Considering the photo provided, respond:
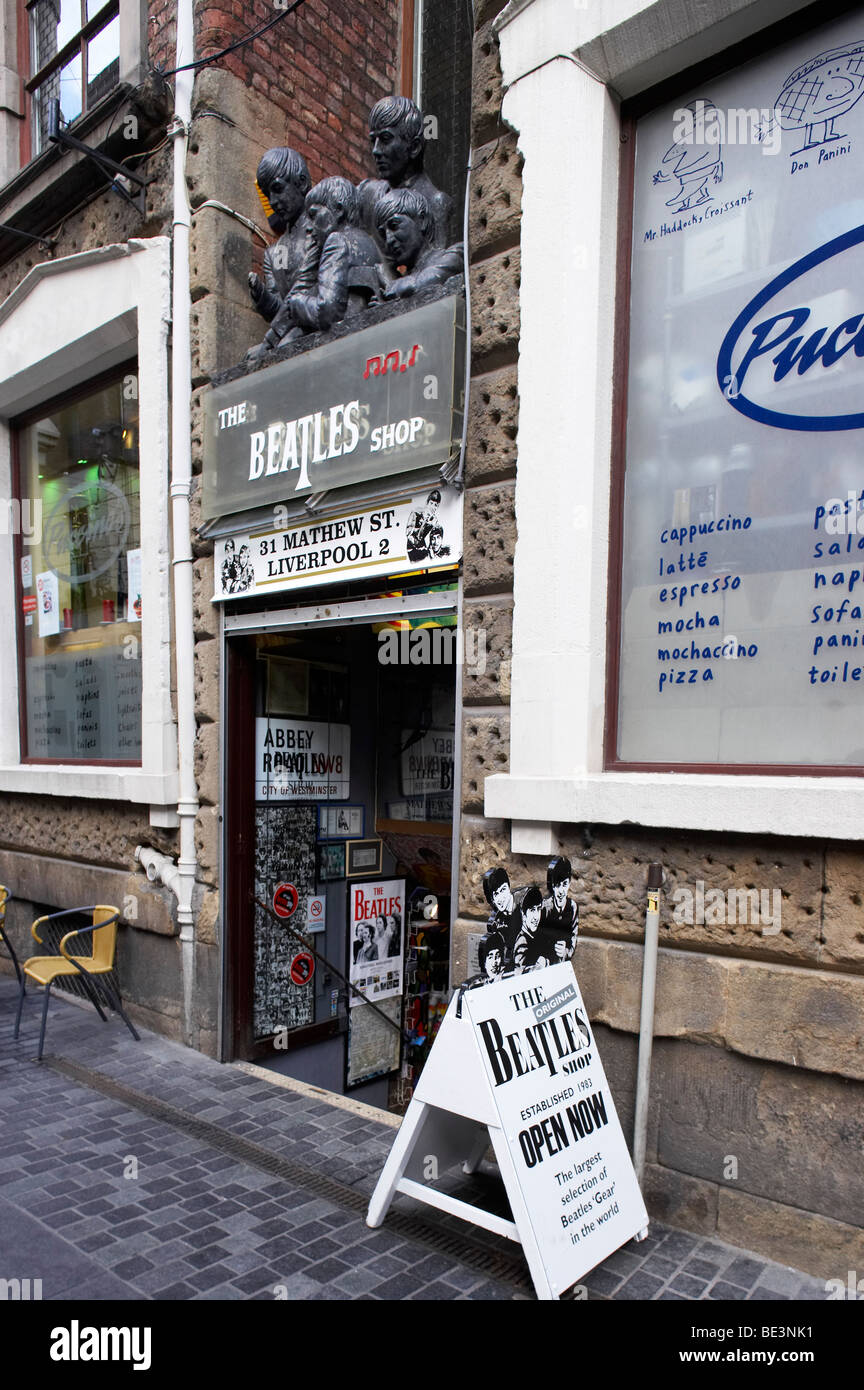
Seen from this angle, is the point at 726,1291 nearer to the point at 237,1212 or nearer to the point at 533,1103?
the point at 533,1103

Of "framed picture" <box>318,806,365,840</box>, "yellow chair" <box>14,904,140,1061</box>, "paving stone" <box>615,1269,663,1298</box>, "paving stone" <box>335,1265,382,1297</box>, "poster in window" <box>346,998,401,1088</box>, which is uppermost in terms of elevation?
"framed picture" <box>318,806,365,840</box>

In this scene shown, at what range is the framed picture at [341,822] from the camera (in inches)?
245

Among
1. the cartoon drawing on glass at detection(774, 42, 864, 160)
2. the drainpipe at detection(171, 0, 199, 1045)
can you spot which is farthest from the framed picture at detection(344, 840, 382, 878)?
the cartoon drawing on glass at detection(774, 42, 864, 160)

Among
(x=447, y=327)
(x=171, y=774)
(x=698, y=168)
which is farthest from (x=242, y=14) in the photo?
(x=171, y=774)

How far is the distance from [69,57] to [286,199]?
341 centimetres

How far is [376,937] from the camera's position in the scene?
6.57 metres

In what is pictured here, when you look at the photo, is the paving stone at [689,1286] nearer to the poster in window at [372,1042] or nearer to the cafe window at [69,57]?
the poster in window at [372,1042]

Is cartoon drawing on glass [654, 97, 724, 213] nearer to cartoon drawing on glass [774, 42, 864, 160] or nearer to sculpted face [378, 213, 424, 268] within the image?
cartoon drawing on glass [774, 42, 864, 160]

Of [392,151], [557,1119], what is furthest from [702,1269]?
[392,151]

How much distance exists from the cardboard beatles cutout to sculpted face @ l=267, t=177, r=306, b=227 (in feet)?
14.1

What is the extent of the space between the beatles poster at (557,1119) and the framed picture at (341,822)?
3.12 m

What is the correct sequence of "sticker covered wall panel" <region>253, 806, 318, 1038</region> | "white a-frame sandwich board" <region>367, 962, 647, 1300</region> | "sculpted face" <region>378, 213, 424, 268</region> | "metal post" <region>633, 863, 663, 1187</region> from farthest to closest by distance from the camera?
"sticker covered wall panel" <region>253, 806, 318, 1038</region>, "sculpted face" <region>378, 213, 424, 268</region>, "metal post" <region>633, 863, 663, 1187</region>, "white a-frame sandwich board" <region>367, 962, 647, 1300</region>

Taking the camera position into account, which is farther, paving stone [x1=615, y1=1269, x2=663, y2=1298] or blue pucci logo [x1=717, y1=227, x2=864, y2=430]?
blue pucci logo [x1=717, y1=227, x2=864, y2=430]

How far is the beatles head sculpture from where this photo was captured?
471 centimetres
